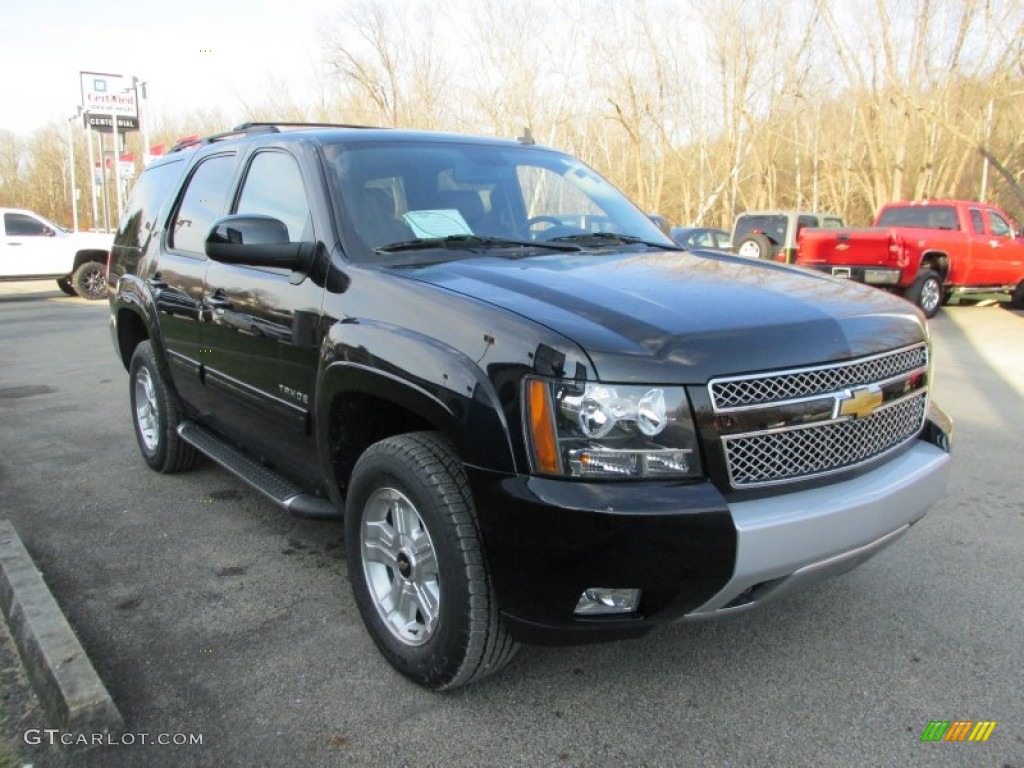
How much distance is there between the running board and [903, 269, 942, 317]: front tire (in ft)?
39.8

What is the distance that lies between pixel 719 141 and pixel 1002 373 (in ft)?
90.7

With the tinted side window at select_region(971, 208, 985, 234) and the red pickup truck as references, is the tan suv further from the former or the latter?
the tinted side window at select_region(971, 208, 985, 234)

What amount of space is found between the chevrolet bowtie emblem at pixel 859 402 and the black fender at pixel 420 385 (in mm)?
1022

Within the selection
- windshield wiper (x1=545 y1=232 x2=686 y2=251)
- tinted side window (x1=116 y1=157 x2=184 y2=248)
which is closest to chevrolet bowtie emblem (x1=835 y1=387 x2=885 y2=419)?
windshield wiper (x1=545 y1=232 x2=686 y2=251)

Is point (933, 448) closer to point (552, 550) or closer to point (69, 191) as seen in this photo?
point (552, 550)

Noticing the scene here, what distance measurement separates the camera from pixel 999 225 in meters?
15.1

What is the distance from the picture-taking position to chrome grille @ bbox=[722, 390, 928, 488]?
2324mm

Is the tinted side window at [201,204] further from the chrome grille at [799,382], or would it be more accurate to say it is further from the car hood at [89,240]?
the car hood at [89,240]

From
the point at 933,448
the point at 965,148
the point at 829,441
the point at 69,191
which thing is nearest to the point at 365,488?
the point at 829,441

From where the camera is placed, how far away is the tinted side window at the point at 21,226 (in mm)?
16547

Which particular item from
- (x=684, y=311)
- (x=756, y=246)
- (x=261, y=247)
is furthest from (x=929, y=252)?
(x=261, y=247)

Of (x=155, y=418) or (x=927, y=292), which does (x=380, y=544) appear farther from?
(x=927, y=292)

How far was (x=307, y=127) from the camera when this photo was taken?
4.09 m

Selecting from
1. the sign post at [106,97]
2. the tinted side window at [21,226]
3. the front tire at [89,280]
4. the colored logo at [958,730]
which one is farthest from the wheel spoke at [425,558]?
the sign post at [106,97]
